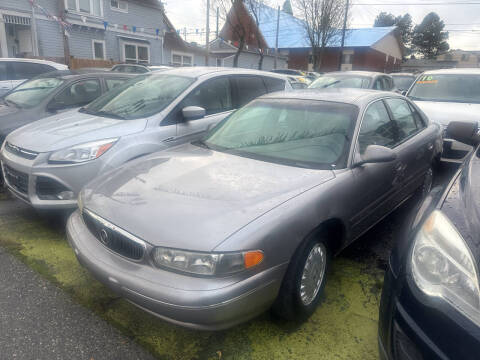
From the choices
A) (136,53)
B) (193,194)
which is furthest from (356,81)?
(136,53)

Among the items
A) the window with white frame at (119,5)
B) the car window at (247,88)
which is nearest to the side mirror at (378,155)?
the car window at (247,88)

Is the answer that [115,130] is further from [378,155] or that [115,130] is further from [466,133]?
[466,133]

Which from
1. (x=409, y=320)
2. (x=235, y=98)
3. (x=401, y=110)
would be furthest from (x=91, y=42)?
(x=409, y=320)

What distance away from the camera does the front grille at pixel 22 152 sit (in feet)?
11.9

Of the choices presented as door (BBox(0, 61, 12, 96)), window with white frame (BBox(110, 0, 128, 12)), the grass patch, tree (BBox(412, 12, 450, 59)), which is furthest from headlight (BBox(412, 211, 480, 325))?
tree (BBox(412, 12, 450, 59))

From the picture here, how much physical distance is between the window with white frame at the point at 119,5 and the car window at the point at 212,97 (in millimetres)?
16803

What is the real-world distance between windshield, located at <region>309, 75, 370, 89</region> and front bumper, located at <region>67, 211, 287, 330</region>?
7.42 metres

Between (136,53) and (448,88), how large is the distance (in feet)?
57.7

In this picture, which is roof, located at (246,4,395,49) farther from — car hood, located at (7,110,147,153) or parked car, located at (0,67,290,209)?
car hood, located at (7,110,147,153)

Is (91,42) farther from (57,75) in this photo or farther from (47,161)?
(47,161)

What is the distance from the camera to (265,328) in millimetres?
2506

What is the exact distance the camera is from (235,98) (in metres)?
5.13

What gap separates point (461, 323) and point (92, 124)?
3833 millimetres

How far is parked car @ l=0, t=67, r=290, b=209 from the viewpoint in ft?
11.7
